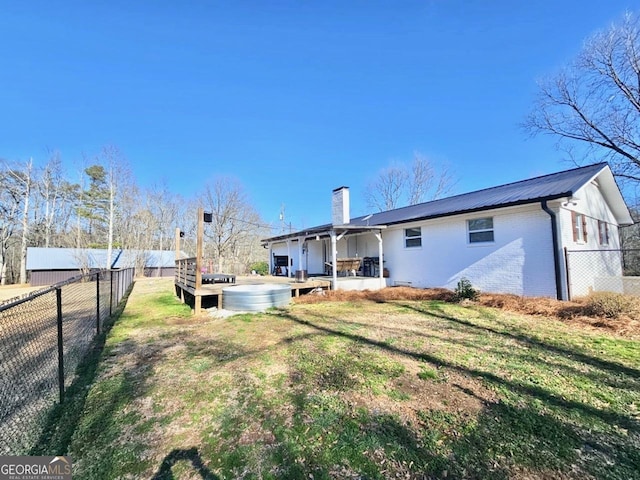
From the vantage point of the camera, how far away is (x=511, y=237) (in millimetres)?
8570

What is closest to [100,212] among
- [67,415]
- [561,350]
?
[67,415]

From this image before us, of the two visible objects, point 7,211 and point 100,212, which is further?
point 100,212

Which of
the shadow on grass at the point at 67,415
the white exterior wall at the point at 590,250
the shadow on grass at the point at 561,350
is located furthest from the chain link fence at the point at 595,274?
Result: the shadow on grass at the point at 67,415

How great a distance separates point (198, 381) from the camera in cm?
340

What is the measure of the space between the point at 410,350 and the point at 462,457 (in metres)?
2.30

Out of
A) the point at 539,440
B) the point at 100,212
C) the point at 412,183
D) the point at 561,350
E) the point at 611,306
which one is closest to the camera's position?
the point at 539,440

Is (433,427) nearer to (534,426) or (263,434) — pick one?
(534,426)

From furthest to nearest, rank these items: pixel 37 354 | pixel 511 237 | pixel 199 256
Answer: pixel 511 237 < pixel 199 256 < pixel 37 354

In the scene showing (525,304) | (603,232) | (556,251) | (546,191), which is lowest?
(525,304)

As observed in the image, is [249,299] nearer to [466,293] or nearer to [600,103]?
[466,293]

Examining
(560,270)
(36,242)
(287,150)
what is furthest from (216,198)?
(560,270)

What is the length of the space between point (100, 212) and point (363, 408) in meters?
40.2

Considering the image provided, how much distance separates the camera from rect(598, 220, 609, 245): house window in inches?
430

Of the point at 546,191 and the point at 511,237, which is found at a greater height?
the point at 546,191
